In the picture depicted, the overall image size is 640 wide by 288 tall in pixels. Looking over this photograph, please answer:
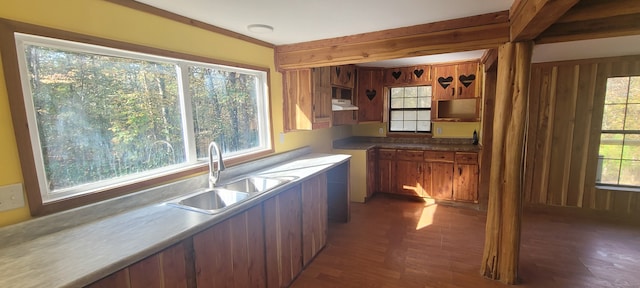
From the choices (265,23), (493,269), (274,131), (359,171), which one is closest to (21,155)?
(265,23)

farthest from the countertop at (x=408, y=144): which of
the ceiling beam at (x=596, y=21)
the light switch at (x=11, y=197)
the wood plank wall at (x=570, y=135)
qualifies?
the light switch at (x=11, y=197)

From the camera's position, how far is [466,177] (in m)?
3.87

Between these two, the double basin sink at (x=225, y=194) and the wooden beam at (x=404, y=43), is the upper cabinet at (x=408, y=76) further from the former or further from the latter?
the double basin sink at (x=225, y=194)

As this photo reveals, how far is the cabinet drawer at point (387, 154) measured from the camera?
4289mm

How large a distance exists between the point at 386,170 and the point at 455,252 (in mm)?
1824

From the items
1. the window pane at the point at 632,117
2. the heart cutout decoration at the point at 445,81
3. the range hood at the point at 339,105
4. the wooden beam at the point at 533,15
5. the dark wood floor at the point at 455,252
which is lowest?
the dark wood floor at the point at 455,252

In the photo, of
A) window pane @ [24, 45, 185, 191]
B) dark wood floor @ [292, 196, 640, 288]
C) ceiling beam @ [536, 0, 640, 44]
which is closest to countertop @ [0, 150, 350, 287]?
Answer: window pane @ [24, 45, 185, 191]

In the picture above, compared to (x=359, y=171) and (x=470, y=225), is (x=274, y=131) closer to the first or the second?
(x=359, y=171)

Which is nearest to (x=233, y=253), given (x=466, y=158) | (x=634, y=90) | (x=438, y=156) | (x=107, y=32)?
(x=107, y=32)

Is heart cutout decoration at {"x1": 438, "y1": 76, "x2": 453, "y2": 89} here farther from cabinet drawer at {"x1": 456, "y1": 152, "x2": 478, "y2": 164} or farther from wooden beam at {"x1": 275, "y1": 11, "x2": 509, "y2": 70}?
wooden beam at {"x1": 275, "y1": 11, "x2": 509, "y2": 70}

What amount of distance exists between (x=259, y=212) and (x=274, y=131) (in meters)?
1.29

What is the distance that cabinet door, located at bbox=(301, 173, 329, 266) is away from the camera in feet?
7.97

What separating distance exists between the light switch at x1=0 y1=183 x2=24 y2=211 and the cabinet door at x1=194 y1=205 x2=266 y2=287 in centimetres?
85

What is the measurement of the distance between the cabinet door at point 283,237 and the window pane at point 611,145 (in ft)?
13.3
